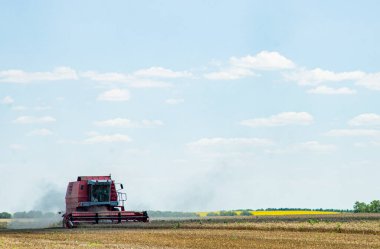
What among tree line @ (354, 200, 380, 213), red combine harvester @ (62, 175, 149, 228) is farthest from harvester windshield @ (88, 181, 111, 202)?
tree line @ (354, 200, 380, 213)

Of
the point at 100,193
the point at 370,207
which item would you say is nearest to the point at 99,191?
the point at 100,193

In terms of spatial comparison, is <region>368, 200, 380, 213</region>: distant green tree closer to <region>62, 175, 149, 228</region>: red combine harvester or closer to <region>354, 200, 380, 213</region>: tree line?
<region>354, 200, 380, 213</region>: tree line

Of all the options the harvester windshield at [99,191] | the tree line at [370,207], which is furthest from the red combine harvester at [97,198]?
the tree line at [370,207]

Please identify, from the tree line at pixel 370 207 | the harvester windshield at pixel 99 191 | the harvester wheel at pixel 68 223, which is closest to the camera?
the harvester wheel at pixel 68 223

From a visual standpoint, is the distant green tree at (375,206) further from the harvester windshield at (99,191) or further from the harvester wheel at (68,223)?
the harvester wheel at (68,223)

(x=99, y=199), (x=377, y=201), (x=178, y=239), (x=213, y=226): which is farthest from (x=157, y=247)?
(x=377, y=201)

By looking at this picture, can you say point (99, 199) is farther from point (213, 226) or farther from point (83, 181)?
point (213, 226)

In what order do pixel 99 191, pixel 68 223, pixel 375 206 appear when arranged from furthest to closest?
pixel 375 206 → pixel 99 191 → pixel 68 223

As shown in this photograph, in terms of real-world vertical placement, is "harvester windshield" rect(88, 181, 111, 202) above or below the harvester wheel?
above

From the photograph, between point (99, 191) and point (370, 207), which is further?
point (370, 207)

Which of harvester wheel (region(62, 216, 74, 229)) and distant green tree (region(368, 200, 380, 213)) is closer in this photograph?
harvester wheel (region(62, 216, 74, 229))

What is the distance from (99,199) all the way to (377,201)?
61.8 meters

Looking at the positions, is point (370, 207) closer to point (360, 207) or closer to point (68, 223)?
point (360, 207)

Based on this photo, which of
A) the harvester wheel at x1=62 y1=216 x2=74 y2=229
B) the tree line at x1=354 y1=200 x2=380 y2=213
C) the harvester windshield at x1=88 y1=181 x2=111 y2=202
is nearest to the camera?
the harvester wheel at x1=62 y1=216 x2=74 y2=229
